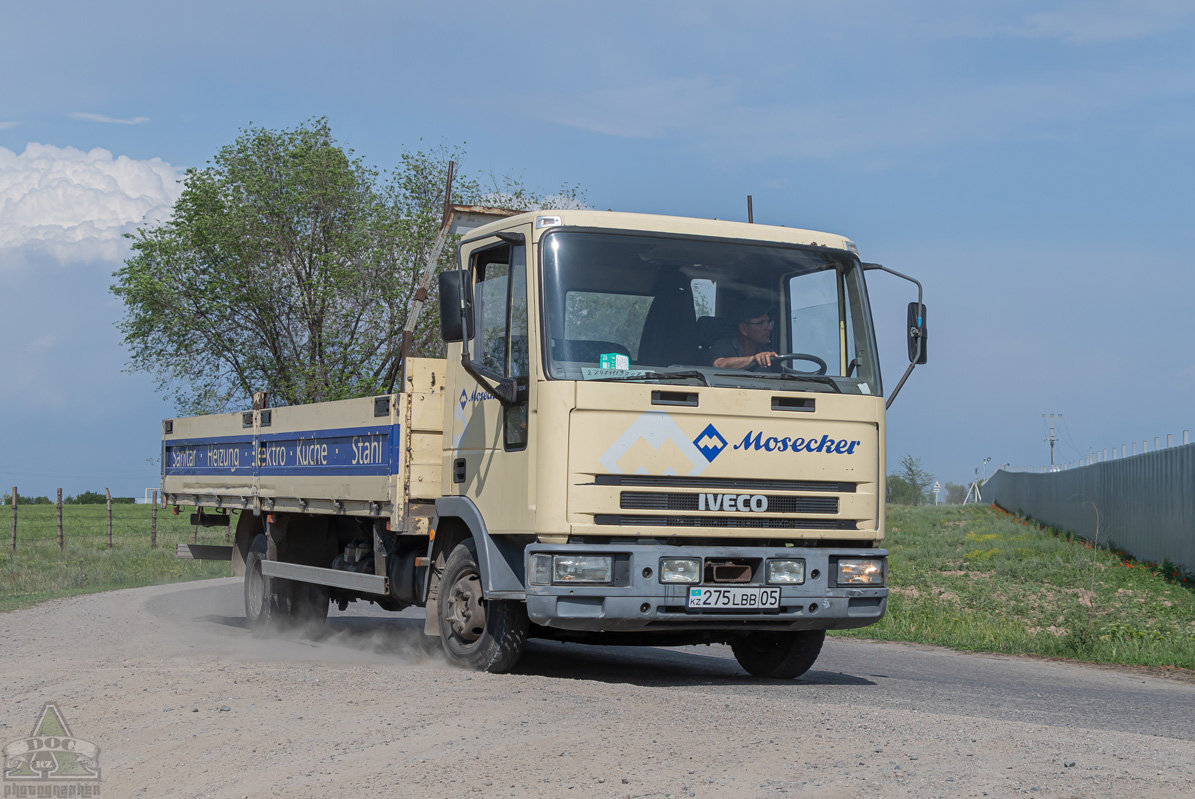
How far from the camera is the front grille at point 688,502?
8375 mm

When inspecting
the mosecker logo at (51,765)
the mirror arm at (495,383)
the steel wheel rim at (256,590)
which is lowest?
the mosecker logo at (51,765)

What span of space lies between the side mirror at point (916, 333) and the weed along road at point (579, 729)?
Result: 2.39 m

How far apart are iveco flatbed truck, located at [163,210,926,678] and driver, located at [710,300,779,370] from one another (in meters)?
0.01

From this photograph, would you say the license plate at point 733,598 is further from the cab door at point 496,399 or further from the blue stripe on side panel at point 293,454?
the blue stripe on side panel at point 293,454

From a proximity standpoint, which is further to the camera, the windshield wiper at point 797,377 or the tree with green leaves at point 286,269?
the tree with green leaves at point 286,269

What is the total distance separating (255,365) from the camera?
39.5m

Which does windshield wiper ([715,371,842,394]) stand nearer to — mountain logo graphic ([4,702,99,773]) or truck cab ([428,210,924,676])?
truck cab ([428,210,924,676])

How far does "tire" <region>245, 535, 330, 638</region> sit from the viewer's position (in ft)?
43.3

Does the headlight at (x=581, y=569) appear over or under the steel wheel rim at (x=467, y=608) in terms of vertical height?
over

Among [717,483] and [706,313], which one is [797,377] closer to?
[706,313]

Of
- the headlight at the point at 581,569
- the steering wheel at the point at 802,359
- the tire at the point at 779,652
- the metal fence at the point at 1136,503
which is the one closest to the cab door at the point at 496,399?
the headlight at the point at 581,569

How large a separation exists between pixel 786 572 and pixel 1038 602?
13.2 m

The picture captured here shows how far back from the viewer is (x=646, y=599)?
8344 millimetres

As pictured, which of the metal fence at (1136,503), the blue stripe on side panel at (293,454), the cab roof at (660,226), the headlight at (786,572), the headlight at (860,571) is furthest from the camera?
the metal fence at (1136,503)
